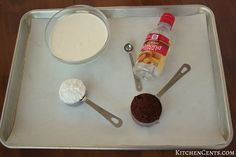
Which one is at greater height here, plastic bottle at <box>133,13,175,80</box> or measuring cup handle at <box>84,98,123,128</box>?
plastic bottle at <box>133,13,175,80</box>

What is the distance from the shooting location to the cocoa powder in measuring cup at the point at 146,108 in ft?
2.20

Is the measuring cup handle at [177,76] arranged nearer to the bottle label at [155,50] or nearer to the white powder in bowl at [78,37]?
the bottle label at [155,50]

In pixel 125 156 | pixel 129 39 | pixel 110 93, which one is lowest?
pixel 125 156

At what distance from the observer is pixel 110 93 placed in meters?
0.75

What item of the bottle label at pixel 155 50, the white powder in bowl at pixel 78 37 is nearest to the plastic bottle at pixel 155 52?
the bottle label at pixel 155 50

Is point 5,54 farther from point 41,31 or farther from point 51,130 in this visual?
point 51,130

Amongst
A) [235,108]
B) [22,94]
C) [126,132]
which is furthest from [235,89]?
[22,94]

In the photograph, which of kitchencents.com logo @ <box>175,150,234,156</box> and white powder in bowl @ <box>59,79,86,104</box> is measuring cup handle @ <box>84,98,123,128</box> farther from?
kitchencents.com logo @ <box>175,150,234,156</box>

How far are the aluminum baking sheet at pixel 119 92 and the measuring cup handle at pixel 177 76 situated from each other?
0.01 m

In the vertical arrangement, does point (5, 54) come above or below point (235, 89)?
above

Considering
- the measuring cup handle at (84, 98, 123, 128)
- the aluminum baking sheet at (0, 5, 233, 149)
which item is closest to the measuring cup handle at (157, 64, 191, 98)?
the aluminum baking sheet at (0, 5, 233, 149)

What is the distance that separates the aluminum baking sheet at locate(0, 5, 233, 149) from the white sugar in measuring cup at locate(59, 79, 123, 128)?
0.04 feet

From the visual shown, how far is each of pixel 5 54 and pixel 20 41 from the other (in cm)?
6

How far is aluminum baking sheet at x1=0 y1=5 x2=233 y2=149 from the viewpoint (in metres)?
0.68
